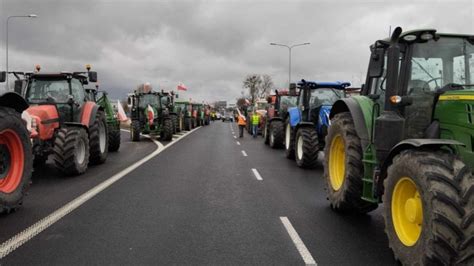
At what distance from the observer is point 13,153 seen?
304 inches

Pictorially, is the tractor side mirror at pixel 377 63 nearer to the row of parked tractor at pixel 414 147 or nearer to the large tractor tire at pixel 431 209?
the row of parked tractor at pixel 414 147

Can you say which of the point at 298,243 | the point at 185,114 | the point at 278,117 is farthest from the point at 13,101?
the point at 185,114

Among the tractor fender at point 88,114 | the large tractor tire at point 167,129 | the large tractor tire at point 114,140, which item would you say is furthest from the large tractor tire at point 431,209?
the large tractor tire at point 167,129

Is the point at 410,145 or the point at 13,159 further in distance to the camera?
the point at 13,159

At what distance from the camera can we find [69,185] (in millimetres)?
9867

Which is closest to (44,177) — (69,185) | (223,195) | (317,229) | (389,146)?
(69,185)

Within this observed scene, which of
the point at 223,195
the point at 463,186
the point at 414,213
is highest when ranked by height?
the point at 463,186

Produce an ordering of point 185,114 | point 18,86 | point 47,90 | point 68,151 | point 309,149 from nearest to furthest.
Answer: point 68,151 < point 18,86 < point 47,90 < point 309,149 < point 185,114

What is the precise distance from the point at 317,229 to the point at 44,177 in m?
7.02

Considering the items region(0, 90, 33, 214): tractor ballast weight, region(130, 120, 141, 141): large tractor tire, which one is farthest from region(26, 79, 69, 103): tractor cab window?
region(130, 120, 141, 141): large tractor tire

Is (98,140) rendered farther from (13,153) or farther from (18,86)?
(13,153)

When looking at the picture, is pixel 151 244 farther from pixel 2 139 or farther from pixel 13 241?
pixel 2 139

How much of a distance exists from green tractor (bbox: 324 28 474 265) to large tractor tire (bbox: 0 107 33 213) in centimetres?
496

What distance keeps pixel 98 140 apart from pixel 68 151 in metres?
2.41
